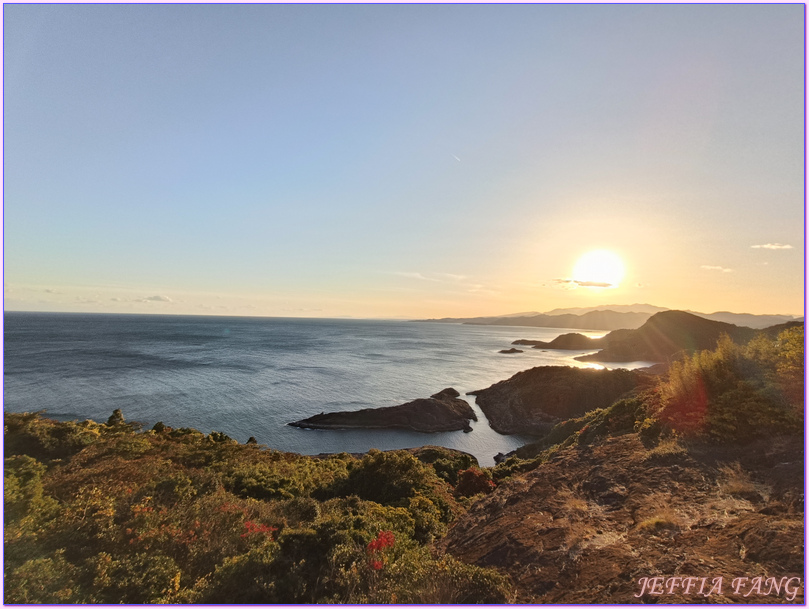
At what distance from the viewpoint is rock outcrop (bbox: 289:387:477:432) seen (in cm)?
5047

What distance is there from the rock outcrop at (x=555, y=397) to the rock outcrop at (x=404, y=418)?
18.4 feet

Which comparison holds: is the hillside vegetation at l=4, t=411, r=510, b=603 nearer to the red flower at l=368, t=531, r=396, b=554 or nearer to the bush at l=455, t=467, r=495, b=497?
the red flower at l=368, t=531, r=396, b=554

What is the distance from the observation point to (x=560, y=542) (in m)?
9.82

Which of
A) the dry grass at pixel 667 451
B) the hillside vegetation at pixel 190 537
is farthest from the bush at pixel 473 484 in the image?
the dry grass at pixel 667 451

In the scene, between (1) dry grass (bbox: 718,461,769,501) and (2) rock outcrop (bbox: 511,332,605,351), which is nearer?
(1) dry grass (bbox: 718,461,769,501)

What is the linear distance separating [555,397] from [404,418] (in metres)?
21.4

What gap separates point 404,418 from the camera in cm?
5216

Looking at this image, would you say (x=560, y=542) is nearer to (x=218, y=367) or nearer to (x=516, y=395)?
(x=516, y=395)

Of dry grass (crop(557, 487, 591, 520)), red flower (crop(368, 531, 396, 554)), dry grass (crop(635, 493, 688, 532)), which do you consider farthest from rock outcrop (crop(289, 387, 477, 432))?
red flower (crop(368, 531, 396, 554))

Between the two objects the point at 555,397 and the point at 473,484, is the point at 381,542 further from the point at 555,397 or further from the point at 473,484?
the point at 555,397

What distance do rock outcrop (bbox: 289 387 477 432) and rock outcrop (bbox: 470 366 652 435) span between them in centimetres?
560

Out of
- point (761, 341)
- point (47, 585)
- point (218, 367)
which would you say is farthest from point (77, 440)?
point (218, 367)

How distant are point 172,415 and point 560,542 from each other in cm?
5218

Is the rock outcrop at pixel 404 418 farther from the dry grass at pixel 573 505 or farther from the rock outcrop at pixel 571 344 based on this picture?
the rock outcrop at pixel 571 344
